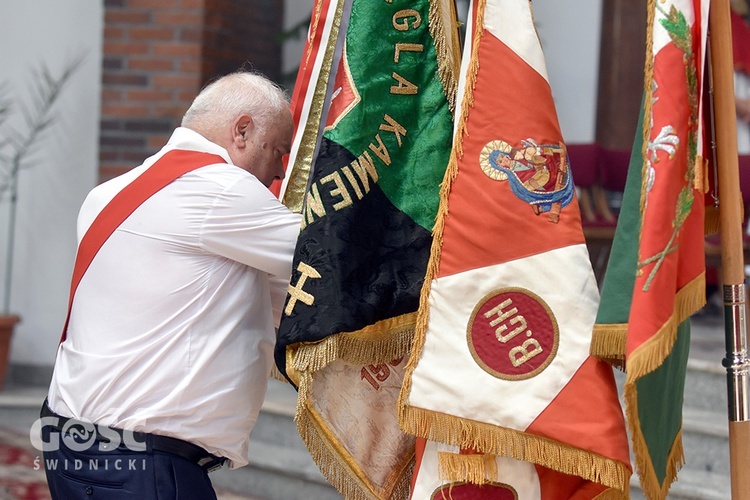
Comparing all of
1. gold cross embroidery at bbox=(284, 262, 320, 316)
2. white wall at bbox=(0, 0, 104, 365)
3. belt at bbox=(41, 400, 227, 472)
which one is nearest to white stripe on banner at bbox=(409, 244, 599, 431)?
gold cross embroidery at bbox=(284, 262, 320, 316)

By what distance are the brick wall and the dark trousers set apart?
123 inches

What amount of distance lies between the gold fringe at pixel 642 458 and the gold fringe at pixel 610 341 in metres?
0.10

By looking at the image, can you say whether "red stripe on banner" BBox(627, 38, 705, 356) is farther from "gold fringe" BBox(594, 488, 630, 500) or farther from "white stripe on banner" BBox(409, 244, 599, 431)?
"gold fringe" BBox(594, 488, 630, 500)

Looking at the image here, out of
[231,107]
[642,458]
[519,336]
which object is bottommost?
[642,458]

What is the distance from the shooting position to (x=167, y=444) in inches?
79.8

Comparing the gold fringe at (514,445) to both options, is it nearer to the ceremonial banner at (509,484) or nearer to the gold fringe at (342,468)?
the ceremonial banner at (509,484)

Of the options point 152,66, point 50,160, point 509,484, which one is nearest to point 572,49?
point 152,66

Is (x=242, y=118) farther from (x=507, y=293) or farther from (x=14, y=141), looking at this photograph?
(x=14, y=141)

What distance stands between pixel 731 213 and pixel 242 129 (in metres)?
1.05

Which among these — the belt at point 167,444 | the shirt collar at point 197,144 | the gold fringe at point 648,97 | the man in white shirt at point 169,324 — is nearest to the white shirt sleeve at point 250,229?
the man in white shirt at point 169,324

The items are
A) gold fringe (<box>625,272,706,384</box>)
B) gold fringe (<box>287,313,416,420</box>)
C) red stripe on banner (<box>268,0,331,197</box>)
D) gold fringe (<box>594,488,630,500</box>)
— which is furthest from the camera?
red stripe on banner (<box>268,0,331,197</box>)

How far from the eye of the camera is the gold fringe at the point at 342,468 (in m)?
2.09

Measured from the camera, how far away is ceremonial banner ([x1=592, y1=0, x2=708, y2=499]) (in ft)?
5.51

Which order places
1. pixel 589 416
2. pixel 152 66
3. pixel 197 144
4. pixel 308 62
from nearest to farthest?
pixel 589 416, pixel 197 144, pixel 308 62, pixel 152 66
